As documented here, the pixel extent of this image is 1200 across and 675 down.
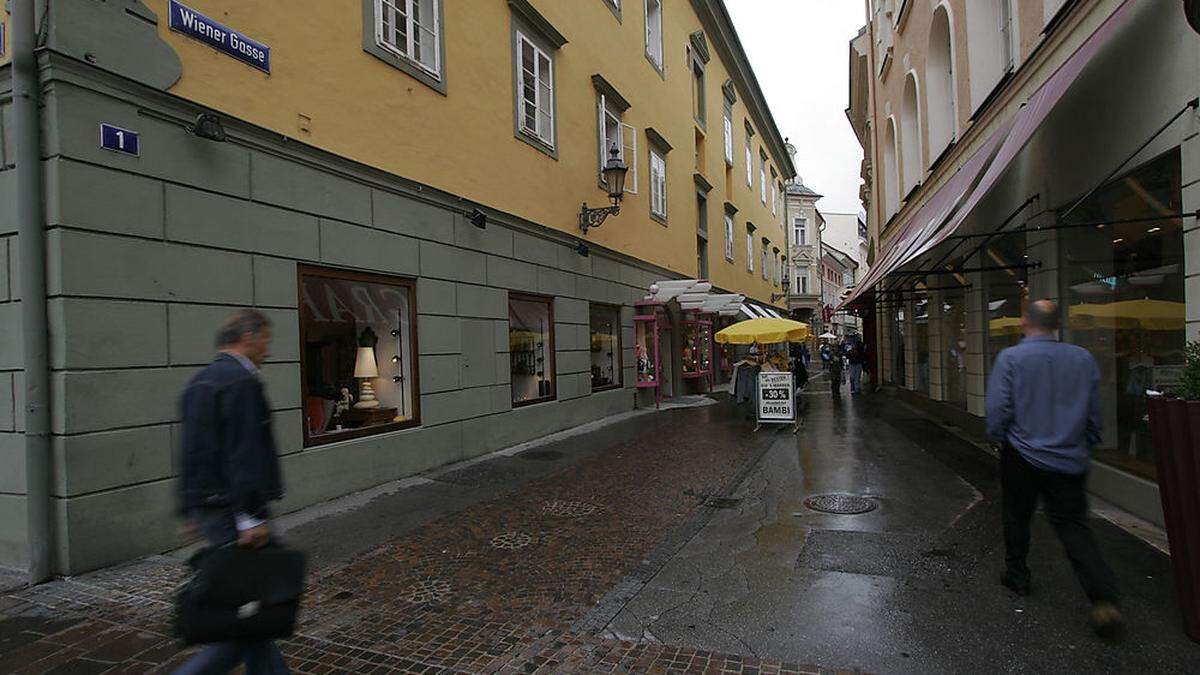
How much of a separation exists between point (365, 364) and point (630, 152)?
31.3 feet

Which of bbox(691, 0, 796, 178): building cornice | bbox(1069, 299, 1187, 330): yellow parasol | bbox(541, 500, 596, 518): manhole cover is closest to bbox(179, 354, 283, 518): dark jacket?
bbox(541, 500, 596, 518): manhole cover

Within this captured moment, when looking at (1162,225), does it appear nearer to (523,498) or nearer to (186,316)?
(523,498)

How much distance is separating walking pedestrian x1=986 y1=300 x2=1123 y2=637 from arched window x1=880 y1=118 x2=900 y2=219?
535 inches

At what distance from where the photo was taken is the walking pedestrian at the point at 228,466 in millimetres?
2658

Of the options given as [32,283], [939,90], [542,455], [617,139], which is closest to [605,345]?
[617,139]

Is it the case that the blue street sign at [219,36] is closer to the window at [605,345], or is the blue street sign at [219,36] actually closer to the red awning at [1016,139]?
the red awning at [1016,139]

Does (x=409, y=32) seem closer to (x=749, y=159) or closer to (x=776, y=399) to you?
(x=776, y=399)

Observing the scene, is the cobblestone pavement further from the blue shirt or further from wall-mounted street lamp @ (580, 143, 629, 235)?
wall-mounted street lamp @ (580, 143, 629, 235)

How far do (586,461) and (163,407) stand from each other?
5.04m

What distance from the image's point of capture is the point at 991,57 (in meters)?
9.27

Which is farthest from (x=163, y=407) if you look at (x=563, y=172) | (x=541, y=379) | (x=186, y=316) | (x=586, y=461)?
(x=563, y=172)

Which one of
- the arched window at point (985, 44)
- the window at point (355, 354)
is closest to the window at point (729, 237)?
the arched window at point (985, 44)

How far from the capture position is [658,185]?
682 inches

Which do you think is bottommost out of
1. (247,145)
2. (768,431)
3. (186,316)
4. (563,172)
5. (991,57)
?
(768,431)
